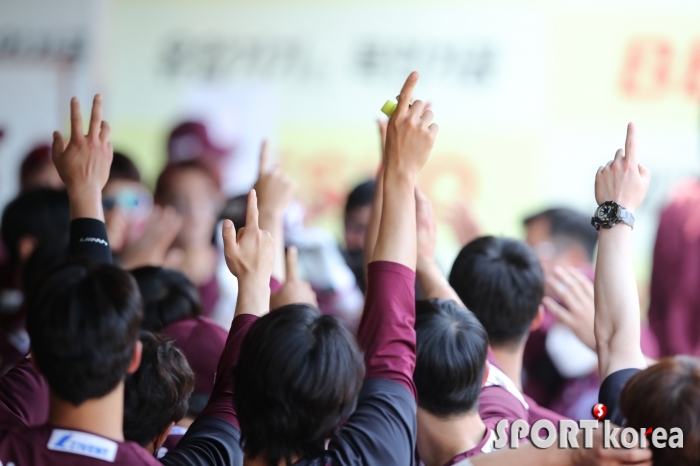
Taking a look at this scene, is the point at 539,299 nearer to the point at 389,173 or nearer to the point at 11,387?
the point at 389,173

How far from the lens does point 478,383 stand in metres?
1.69

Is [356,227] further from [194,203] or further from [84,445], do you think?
[84,445]

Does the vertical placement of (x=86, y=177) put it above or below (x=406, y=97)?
below

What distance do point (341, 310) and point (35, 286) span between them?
1889 millimetres

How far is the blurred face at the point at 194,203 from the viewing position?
3.70 meters

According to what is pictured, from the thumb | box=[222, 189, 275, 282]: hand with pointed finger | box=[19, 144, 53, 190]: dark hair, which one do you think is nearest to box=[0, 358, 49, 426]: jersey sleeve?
box=[222, 189, 275, 282]: hand with pointed finger

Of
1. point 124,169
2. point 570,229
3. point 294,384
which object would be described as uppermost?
point 124,169

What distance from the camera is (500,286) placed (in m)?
2.17

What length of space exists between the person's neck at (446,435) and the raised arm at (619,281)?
25 centimetres

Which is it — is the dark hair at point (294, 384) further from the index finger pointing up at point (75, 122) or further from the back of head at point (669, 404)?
the index finger pointing up at point (75, 122)

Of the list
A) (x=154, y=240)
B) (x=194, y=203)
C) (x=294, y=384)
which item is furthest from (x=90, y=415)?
(x=194, y=203)

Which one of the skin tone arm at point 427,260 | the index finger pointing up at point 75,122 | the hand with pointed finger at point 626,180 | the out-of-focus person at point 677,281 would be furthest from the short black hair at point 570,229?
the index finger pointing up at point 75,122

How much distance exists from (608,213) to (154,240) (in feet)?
4.87

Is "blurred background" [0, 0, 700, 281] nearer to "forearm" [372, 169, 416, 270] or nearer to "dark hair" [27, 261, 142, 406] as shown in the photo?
"forearm" [372, 169, 416, 270]
